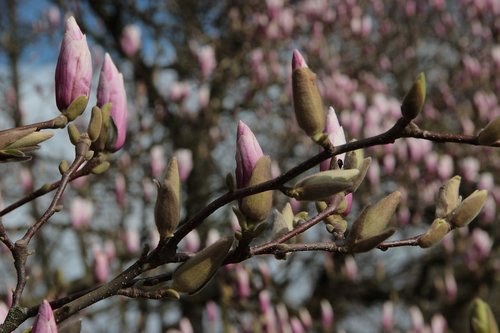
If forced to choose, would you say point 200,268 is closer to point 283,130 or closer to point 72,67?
point 72,67

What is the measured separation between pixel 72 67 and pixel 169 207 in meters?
0.28

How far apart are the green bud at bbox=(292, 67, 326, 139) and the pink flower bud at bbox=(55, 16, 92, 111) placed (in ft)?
1.08

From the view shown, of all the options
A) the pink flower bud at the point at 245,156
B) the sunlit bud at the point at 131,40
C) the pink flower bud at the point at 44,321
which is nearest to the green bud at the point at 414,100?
the pink flower bud at the point at 245,156

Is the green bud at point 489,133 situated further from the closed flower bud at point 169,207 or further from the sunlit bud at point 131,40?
the sunlit bud at point 131,40

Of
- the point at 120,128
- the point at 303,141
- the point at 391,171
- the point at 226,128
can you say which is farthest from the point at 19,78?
the point at 120,128

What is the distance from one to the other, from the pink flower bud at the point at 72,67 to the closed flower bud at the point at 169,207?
0.24 metres

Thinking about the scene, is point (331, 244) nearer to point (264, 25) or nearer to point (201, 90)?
Answer: point (201, 90)

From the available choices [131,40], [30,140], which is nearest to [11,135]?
[30,140]

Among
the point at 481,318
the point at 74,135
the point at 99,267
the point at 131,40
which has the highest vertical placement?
the point at 131,40

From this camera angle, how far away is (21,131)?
0.92 m

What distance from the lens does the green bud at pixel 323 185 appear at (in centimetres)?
84

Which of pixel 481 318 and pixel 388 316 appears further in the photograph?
pixel 388 316

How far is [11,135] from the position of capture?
0.91m

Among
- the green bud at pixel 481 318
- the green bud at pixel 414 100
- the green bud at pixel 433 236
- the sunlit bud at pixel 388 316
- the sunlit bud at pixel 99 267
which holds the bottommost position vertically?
the sunlit bud at pixel 388 316
